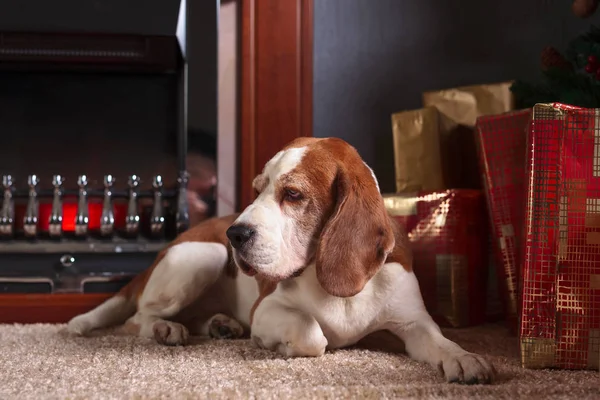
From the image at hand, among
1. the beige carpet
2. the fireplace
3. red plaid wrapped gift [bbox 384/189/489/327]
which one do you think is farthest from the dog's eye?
the fireplace

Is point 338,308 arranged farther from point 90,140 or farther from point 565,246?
point 90,140

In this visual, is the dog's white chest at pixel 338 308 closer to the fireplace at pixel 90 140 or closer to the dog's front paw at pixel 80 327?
the dog's front paw at pixel 80 327

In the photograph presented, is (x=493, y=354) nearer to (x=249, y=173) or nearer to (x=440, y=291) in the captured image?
(x=440, y=291)

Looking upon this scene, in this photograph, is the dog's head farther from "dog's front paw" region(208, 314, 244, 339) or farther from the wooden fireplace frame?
the wooden fireplace frame

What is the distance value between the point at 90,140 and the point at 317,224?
1.45 metres

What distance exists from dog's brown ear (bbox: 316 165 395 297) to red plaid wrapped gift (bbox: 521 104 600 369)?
0.98 feet

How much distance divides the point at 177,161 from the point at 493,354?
1.44m

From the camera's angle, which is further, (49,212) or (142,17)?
(49,212)

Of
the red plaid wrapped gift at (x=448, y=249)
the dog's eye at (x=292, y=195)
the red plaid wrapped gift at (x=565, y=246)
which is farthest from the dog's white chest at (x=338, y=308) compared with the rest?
the red plaid wrapped gift at (x=448, y=249)

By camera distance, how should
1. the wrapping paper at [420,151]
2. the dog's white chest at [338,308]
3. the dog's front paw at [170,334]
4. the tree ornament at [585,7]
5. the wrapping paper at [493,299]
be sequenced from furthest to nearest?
1. the wrapping paper at [420,151]
2. the wrapping paper at [493,299]
3. the tree ornament at [585,7]
4. the dog's front paw at [170,334]
5. the dog's white chest at [338,308]

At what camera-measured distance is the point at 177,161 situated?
2514 mm

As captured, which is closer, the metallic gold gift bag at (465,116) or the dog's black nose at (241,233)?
the dog's black nose at (241,233)

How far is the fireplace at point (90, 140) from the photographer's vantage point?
2160 mm

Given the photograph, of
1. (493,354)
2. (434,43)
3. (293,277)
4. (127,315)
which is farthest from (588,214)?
(434,43)
